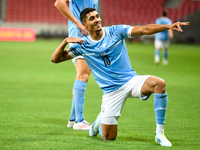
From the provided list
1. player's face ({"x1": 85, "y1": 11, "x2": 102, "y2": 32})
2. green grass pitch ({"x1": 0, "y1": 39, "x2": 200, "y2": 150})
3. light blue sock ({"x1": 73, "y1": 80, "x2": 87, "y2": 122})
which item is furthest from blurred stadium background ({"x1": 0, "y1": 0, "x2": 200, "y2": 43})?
player's face ({"x1": 85, "y1": 11, "x2": 102, "y2": 32})

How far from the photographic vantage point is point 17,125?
423 centimetres

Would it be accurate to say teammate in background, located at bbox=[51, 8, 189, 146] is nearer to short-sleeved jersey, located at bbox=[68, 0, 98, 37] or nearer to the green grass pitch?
the green grass pitch

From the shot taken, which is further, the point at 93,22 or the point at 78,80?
the point at 78,80

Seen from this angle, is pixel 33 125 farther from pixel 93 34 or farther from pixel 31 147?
pixel 93 34

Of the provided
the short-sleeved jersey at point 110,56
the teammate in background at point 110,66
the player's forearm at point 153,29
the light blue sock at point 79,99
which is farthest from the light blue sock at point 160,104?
the light blue sock at point 79,99

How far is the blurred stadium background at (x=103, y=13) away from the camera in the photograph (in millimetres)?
27141

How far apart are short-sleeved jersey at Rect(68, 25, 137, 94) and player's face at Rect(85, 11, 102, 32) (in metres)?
0.10

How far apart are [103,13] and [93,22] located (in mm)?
25715

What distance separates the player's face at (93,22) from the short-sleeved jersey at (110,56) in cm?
10

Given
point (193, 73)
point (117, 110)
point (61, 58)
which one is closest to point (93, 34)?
point (61, 58)

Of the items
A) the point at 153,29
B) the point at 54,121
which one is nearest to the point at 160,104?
the point at 153,29

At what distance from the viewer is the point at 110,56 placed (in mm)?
3711

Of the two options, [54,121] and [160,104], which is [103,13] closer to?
[54,121]

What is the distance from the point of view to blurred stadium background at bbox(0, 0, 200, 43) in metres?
27.1
